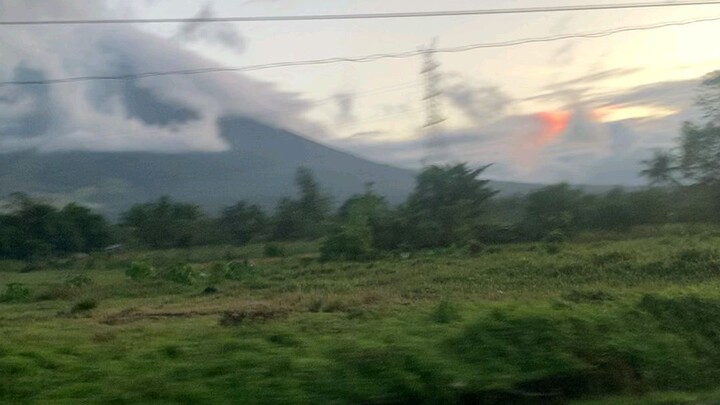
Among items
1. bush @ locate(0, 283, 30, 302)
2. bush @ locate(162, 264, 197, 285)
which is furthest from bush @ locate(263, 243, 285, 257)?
bush @ locate(0, 283, 30, 302)

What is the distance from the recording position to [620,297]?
15164mm

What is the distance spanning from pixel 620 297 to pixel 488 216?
77.0ft

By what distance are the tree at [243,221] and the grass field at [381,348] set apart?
83.0 feet

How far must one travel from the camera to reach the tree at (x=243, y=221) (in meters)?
46.7

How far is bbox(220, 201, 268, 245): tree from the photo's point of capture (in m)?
46.7

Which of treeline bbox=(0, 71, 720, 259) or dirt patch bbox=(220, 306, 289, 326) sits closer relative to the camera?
dirt patch bbox=(220, 306, 289, 326)

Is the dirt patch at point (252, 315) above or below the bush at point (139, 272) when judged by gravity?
below

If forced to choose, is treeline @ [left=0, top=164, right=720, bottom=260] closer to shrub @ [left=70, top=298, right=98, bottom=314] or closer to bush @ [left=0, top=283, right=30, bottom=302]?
bush @ [left=0, top=283, right=30, bottom=302]

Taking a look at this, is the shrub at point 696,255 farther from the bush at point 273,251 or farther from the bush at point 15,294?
the bush at point 273,251

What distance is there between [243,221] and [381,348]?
37.0 m

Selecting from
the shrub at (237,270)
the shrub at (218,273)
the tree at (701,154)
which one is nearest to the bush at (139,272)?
the shrub at (218,273)

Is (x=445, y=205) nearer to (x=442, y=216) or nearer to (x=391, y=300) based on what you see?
(x=442, y=216)

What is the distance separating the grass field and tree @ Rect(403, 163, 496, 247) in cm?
1505

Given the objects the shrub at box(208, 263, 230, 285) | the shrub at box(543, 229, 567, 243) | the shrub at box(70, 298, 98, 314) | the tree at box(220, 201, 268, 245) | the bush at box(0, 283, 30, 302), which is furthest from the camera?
the tree at box(220, 201, 268, 245)
